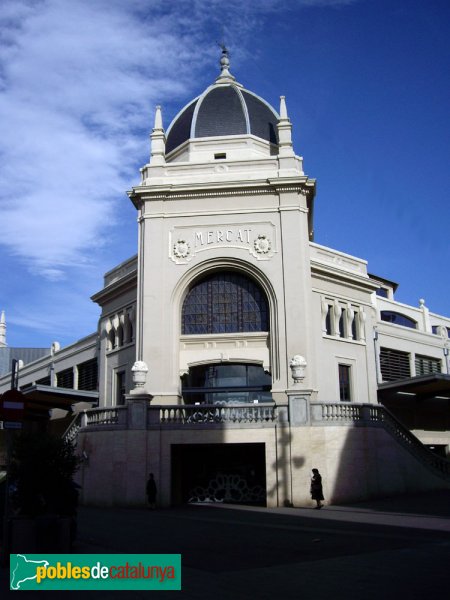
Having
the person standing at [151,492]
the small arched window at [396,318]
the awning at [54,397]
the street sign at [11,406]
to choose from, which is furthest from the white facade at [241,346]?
the street sign at [11,406]

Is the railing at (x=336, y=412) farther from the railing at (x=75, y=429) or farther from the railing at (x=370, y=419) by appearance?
the railing at (x=75, y=429)

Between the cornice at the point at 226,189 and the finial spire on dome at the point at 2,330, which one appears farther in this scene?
the finial spire on dome at the point at 2,330

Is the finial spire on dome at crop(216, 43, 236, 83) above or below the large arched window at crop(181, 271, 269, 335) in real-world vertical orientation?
above

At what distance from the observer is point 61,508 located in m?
12.8

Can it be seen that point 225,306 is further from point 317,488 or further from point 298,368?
point 317,488

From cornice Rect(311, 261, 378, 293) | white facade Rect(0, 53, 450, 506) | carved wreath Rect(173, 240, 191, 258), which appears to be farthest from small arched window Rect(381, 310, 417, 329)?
carved wreath Rect(173, 240, 191, 258)

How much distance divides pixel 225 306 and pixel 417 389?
39.5ft

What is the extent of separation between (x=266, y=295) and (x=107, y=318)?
1143 cm

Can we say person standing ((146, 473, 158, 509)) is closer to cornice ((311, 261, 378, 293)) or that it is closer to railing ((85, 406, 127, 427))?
railing ((85, 406, 127, 427))

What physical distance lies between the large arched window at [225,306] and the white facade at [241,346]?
0.21 ft

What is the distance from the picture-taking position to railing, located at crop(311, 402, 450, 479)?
2472 centimetres

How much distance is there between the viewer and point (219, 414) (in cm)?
2509

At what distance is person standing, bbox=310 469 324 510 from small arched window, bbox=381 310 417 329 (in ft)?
78.8

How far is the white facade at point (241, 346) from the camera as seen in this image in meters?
24.7
